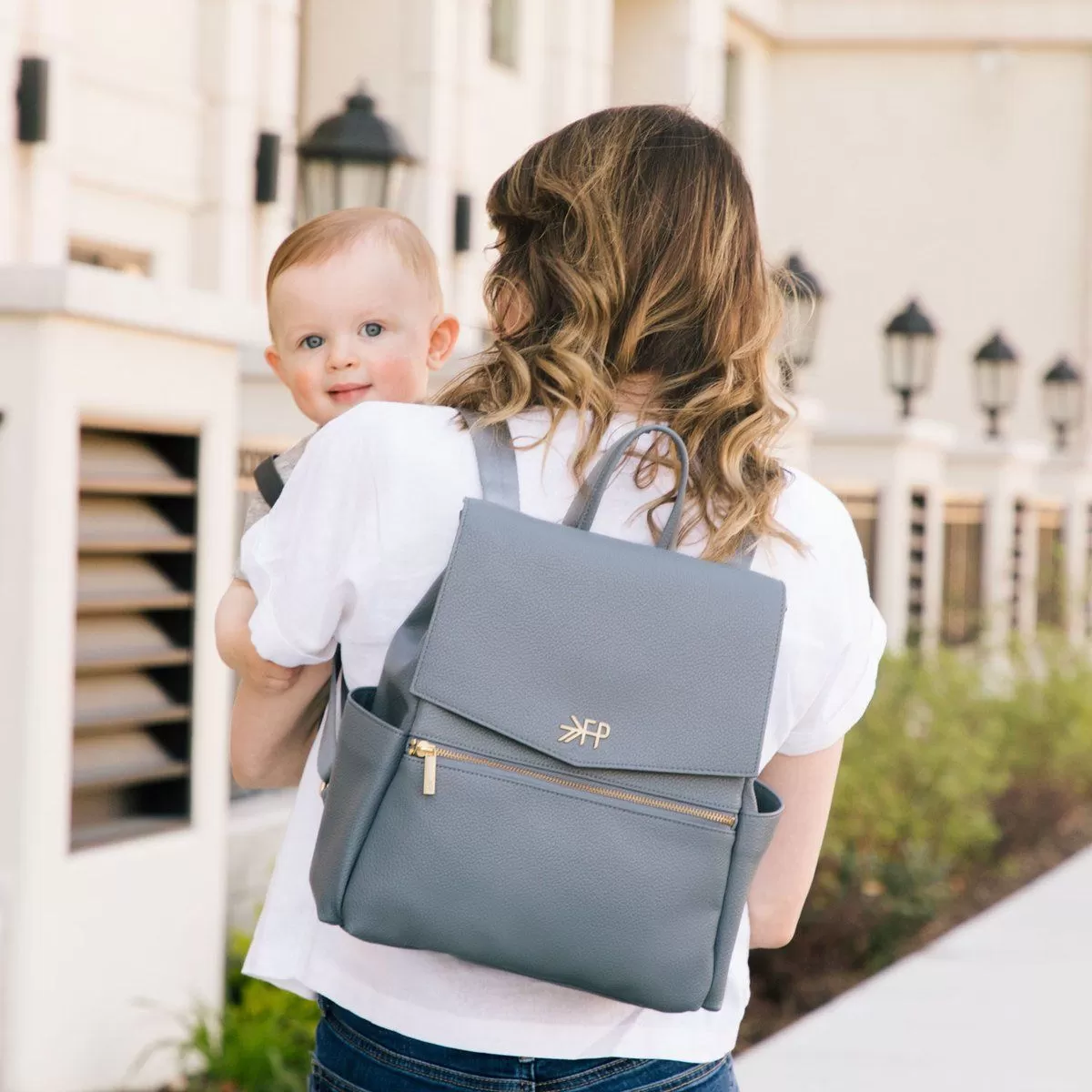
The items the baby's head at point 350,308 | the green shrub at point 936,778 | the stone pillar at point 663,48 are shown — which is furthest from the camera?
the stone pillar at point 663,48

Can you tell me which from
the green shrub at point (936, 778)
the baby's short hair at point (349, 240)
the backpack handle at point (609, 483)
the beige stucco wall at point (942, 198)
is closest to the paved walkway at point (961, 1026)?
the green shrub at point (936, 778)

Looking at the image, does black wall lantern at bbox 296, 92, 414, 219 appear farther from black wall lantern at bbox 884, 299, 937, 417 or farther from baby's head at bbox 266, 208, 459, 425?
black wall lantern at bbox 884, 299, 937, 417

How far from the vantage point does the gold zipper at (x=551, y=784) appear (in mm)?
1539

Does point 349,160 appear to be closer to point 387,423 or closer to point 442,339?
point 442,339

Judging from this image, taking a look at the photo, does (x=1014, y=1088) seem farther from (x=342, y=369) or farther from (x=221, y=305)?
(x=342, y=369)

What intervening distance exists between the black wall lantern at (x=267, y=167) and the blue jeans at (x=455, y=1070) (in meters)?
8.60

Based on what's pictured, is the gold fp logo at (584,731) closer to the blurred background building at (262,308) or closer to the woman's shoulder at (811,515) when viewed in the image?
the woman's shoulder at (811,515)

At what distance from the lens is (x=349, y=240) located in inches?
83.3

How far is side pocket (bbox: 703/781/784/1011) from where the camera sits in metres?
1.61

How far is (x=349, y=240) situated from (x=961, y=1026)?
12.2 ft

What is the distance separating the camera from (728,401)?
1659 mm

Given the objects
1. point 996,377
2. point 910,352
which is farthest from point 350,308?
point 996,377

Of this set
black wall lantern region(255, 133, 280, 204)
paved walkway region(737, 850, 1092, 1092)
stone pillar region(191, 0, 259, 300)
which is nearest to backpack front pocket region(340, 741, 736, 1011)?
paved walkway region(737, 850, 1092, 1092)

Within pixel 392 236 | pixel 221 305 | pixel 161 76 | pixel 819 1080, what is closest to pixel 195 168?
pixel 161 76
